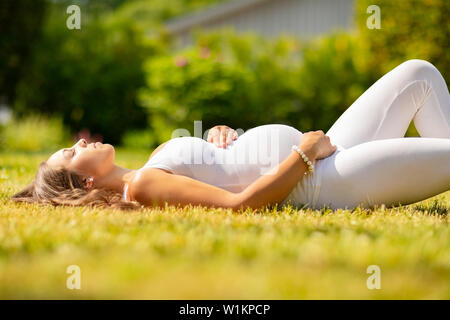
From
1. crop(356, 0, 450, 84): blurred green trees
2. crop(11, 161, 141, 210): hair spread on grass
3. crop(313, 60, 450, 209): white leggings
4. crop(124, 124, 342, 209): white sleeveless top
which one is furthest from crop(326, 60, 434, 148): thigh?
crop(356, 0, 450, 84): blurred green trees

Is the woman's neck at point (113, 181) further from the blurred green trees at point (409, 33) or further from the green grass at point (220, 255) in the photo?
the blurred green trees at point (409, 33)

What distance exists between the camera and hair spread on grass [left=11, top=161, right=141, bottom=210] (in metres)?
3.50

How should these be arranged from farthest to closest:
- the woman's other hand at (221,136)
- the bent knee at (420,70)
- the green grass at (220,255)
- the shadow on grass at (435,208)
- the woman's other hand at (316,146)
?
the bent knee at (420,70), the woman's other hand at (221,136), the shadow on grass at (435,208), the woman's other hand at (316,146), the green grass at (220,255)

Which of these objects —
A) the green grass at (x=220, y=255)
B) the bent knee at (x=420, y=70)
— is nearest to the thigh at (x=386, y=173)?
the green grass at (x=220, y=255)

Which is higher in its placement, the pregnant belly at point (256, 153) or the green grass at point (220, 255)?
the pregnant belly at point (256, 153)

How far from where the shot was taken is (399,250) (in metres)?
2.29

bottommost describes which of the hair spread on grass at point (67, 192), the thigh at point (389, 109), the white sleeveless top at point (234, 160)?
the hair spread on grass at point (67, 192)

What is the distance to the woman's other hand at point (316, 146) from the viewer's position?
11.0 feet

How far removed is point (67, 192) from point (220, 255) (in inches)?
66.1

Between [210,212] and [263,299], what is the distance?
1369mm

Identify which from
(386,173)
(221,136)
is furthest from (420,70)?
(221,136)

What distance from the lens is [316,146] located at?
3.38 m

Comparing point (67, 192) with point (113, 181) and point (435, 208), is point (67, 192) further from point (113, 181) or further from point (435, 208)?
point (435, 208)
